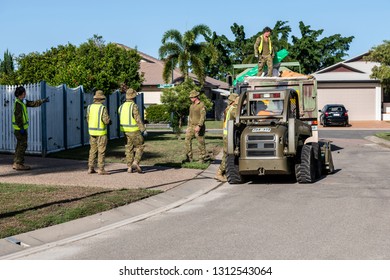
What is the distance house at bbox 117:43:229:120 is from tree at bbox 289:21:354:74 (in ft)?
34.0

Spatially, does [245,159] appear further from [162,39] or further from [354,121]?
[162,39]

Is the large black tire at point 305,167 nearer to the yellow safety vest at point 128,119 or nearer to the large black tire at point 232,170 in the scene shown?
the large black tire at point 232,170

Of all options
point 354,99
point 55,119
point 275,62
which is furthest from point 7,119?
point 354,99

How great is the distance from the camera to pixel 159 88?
188ft

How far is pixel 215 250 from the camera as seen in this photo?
7.72 metres

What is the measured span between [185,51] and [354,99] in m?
14.7

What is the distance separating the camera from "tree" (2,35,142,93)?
79.1 feet

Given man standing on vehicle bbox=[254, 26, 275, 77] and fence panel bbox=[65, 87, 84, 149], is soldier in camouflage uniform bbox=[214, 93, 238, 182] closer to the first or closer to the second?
man standing on vehicle bbox=[254, 26, 275, 77]

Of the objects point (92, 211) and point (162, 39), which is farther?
point (162, 39)

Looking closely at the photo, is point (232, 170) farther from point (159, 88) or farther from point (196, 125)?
point (159, 88)

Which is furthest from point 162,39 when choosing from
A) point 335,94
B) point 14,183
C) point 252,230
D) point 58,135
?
point 252,230

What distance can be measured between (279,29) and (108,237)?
71.4 m

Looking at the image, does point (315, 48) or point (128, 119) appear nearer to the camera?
point (128, 119)

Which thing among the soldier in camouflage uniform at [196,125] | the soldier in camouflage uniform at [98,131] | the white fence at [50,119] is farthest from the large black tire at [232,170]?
the white fence at [50,119]
